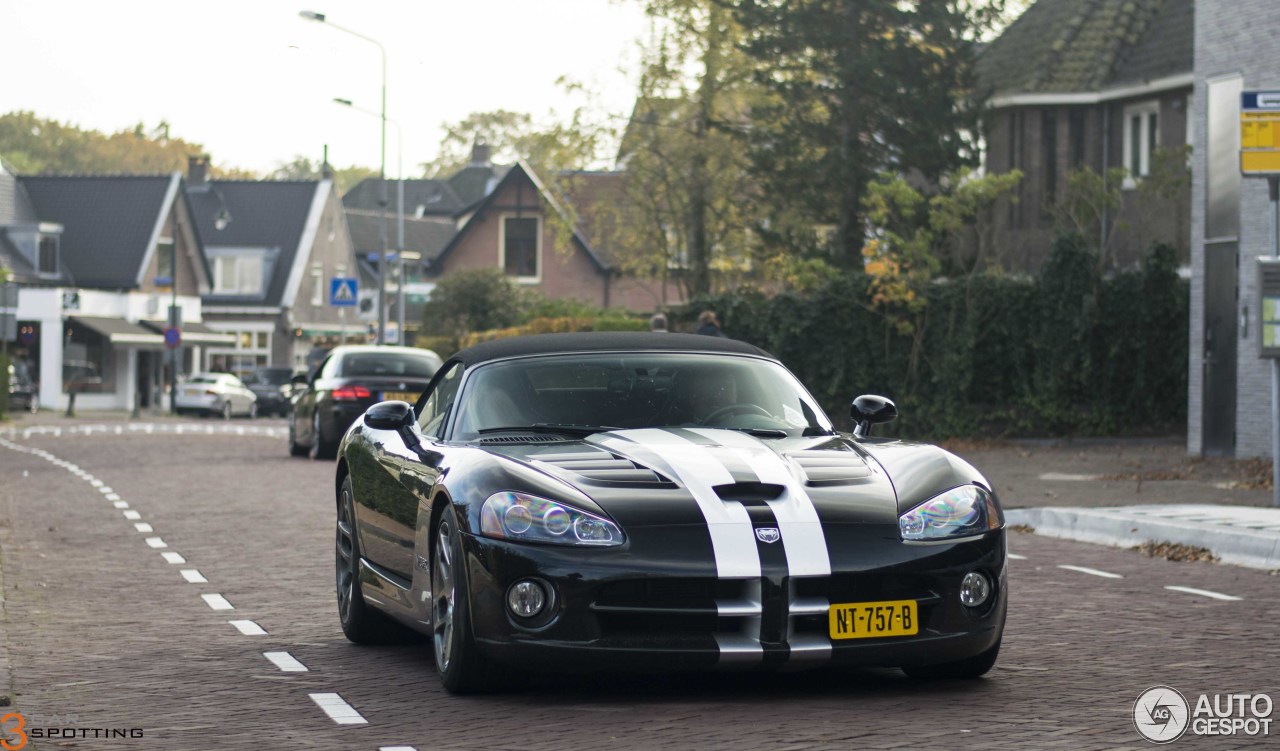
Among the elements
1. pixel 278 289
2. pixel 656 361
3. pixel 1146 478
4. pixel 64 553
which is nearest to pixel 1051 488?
pixel 1146 478

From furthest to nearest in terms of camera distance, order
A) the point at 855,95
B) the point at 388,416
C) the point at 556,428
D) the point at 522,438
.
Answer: the point at 855,95 < the point at 388,416 < the point at 556,428 < the point at 522,438

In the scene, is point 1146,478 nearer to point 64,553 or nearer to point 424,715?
point 64,553

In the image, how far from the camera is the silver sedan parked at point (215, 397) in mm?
63094

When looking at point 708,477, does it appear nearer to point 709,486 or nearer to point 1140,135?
point 709,486

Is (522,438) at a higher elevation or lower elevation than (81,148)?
lower

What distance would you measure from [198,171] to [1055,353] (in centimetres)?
6740

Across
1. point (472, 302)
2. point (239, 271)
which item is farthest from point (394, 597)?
point (239, 271)

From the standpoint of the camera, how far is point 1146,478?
68.6 ft

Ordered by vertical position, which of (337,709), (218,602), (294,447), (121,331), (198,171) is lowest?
(294,447)

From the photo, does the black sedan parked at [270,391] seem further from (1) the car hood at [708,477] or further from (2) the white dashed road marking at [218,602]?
(1) the car hood at [708,477]

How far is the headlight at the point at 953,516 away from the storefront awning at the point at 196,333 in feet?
228

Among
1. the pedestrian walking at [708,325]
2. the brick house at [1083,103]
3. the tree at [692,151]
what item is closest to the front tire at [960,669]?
the pedestrian walking at [708,325]

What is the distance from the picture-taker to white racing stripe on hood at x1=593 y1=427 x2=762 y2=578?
6859 millimetres

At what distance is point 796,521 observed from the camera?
6996 mm
